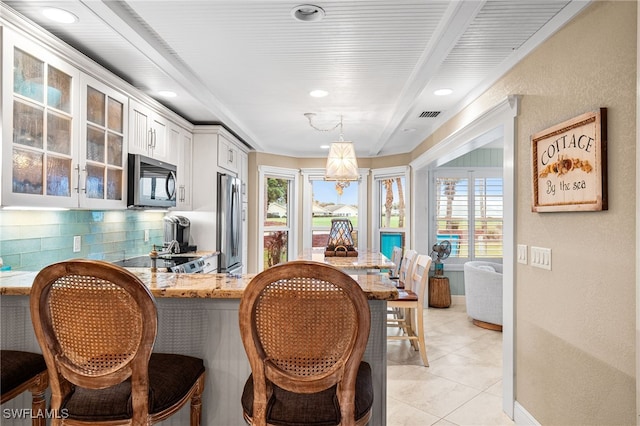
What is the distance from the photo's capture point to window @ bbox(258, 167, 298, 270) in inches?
256

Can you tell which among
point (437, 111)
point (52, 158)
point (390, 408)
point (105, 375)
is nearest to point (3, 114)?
point (52, 158)

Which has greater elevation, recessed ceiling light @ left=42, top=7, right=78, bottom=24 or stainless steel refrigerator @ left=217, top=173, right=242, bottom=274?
recessed ceiling light @ left=42, top=7, right=78, bottom=24

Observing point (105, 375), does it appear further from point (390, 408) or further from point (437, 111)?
point (437, 111)

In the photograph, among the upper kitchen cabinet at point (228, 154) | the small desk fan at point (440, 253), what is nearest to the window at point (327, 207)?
the small desk fan at point (440, 253)

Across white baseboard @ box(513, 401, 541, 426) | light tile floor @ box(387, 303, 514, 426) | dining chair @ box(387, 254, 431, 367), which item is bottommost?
light tile floor @ box(387, 303, 514, 426)

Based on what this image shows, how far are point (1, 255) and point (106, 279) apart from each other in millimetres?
1686

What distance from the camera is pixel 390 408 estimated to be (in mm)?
2674

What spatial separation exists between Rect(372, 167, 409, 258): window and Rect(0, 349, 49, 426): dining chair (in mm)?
5289

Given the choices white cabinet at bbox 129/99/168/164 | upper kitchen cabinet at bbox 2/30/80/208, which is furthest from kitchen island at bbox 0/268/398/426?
white cabinet at bbox 129/99/168/164

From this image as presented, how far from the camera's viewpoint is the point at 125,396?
4.08 ft

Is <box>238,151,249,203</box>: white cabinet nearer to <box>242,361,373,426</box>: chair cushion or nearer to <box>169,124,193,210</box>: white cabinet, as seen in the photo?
<box>169,124,193,210</box>: white cabinet

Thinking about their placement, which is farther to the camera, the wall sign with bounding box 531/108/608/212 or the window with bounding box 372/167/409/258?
the window with bounding box 372/167/409/258

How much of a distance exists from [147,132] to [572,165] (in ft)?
10.5

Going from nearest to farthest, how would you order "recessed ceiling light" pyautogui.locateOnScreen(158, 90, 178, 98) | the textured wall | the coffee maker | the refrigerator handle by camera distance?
the textured wall
"recessed ceiling light" pyautogui.locateOnScreen(158, 90, 178, 98)
the coffee maker
the refrigerator handle
